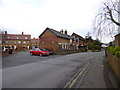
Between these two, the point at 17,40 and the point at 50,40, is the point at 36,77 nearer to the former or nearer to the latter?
the point at 50,40

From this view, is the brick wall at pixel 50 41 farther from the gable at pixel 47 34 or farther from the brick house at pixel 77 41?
the brick house at pixel 77 41

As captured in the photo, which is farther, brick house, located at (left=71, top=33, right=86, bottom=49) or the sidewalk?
brick house, located at (left=71, top=33, right=86, bottom=49)

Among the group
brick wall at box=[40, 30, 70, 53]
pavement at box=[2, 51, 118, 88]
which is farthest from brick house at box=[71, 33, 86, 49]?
pavement at box=[2, 51, 118, 88]

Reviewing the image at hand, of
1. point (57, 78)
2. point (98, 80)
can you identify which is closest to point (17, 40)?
point (57, 78)

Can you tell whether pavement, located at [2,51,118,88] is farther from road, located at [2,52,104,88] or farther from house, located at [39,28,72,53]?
house, located at [39,28,72,53]

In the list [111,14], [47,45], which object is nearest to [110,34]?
[111,14]

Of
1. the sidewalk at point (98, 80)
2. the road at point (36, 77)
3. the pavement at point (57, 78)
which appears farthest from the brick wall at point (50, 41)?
the sidewalk at point (98, 80)

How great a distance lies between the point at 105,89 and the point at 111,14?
10.1m

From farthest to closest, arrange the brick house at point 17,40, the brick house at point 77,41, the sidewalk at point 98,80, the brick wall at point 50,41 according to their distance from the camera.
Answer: the brick house at point 17,40, the brick house at point 77,41, the brick wall at point 50,41, the sidewalk at point 98,80

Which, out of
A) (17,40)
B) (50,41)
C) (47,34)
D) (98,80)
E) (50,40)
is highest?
(17,40)

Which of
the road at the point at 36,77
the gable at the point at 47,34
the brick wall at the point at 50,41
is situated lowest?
the road at the point at 36,77

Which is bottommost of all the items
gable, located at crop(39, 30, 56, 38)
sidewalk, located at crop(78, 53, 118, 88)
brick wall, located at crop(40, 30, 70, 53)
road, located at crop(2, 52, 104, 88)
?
sidewalk, located at crop(78, 53, 118, 88)

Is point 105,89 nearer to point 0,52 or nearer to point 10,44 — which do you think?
point 0,52

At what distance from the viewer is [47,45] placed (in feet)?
95.6
